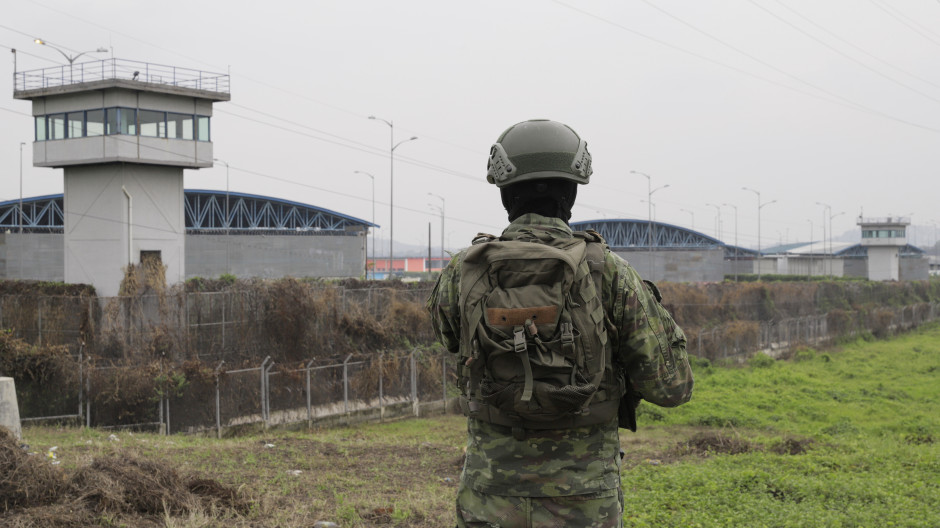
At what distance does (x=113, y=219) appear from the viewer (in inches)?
1126

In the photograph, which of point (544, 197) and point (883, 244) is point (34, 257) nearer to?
point (544, 197)

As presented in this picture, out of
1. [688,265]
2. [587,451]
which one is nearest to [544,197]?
[587,451]

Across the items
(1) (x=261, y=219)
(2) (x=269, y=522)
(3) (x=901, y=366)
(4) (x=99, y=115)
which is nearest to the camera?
(2) (x=269, y=522)

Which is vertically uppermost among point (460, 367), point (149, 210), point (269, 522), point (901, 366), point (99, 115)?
point (99, 115)

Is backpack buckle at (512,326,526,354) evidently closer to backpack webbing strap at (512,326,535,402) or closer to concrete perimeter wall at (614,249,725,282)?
backpack webbing strap at (512,326,535,402)

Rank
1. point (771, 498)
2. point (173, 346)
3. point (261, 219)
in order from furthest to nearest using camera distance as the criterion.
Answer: point (261, 219) → point (173, 346) → point (771, 498)

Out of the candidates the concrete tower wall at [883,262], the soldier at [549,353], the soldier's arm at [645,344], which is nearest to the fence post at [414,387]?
the soldier at [549,353]

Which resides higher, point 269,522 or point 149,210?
point 149,210

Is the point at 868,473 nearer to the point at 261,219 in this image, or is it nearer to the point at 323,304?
the point at 323,304

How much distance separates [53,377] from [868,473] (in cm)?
1997

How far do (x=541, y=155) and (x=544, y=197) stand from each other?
0.61 feet

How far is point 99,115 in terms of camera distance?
2864 cm

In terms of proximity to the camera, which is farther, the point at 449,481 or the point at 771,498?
the point at 449,481

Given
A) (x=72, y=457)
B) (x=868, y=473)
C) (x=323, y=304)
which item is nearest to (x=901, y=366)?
(x=323, y=304)
